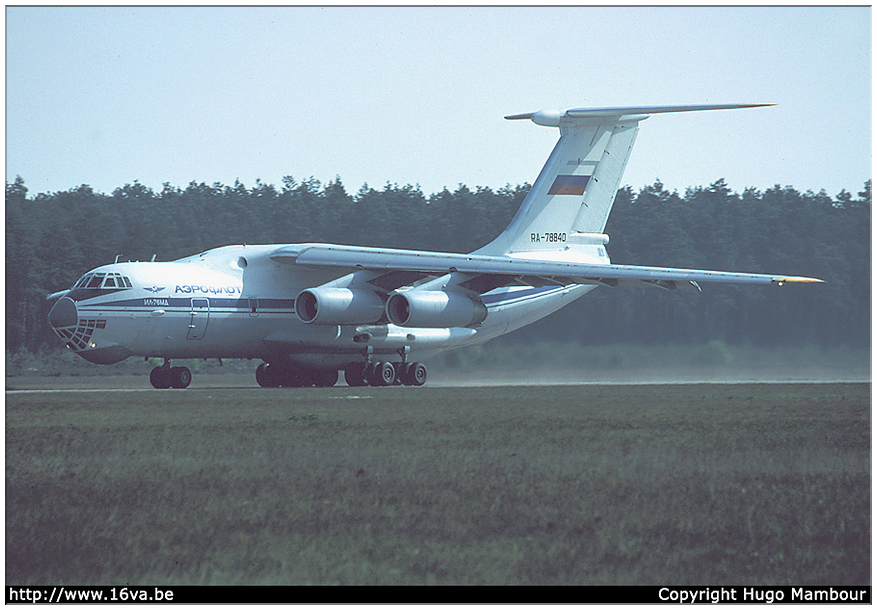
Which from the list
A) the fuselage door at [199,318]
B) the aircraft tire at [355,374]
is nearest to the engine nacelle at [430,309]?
the aircraft tire at [355,374]

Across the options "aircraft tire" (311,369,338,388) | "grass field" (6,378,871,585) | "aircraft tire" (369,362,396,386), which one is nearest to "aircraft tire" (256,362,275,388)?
"aircraft tire" (311,369,338,388)

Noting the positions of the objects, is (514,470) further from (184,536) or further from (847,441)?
(847,441)

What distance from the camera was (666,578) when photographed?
5824 mm

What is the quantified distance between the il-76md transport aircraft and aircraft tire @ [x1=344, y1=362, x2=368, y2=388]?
1.1 inches

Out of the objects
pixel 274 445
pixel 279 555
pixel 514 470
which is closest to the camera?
pixel 279 555

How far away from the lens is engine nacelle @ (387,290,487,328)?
2225 cm

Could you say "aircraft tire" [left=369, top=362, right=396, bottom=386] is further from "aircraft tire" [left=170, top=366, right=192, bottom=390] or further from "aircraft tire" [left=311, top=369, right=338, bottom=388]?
"aircraft tire" [left=170, top=366, right=192, bottom=390]

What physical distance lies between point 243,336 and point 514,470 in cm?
1444

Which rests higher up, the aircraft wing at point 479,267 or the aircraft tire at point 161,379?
the aircraft wing at point 479,267

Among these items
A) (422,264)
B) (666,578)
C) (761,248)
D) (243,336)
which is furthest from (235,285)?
(761,248)

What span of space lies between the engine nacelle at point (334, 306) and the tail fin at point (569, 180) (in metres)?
4.26
